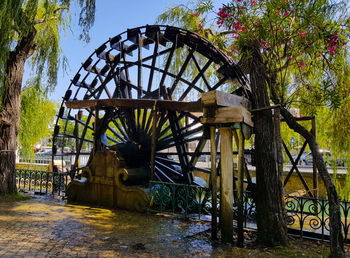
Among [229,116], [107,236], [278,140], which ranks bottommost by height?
[107,236]

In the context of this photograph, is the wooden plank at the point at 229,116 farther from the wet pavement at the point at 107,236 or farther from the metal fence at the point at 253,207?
the wet pavement at the point at 107,236

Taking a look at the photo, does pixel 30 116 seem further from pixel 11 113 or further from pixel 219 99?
pixel 219 99

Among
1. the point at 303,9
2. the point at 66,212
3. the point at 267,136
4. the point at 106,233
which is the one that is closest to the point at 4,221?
the point at 66,212

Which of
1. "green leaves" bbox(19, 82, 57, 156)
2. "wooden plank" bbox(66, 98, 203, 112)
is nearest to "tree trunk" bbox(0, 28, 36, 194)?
"wooden plank" bbox(66, 98, 203, 112)

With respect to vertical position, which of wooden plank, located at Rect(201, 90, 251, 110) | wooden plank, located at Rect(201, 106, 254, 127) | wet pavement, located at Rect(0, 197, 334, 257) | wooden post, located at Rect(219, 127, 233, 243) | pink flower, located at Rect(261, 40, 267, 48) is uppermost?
pink flower, located at Rect(261, 40, 267, 48)

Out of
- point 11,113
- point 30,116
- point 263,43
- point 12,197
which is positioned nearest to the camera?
point 263,43

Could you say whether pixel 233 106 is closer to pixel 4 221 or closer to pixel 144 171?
pixel 144 171

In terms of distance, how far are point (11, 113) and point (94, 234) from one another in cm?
561

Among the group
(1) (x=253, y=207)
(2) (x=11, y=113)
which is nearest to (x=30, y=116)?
(2) (x=11, y=113)

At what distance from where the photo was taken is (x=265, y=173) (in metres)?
4.98

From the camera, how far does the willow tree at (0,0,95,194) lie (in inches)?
283

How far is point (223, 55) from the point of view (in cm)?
896

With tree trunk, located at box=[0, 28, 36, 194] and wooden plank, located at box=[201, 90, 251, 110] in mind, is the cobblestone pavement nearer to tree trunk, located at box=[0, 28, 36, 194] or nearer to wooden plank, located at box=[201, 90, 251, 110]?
tree trunk, located at box=[0, 28, 36, 194]

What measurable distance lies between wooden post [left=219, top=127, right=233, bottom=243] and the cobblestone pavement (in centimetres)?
34
